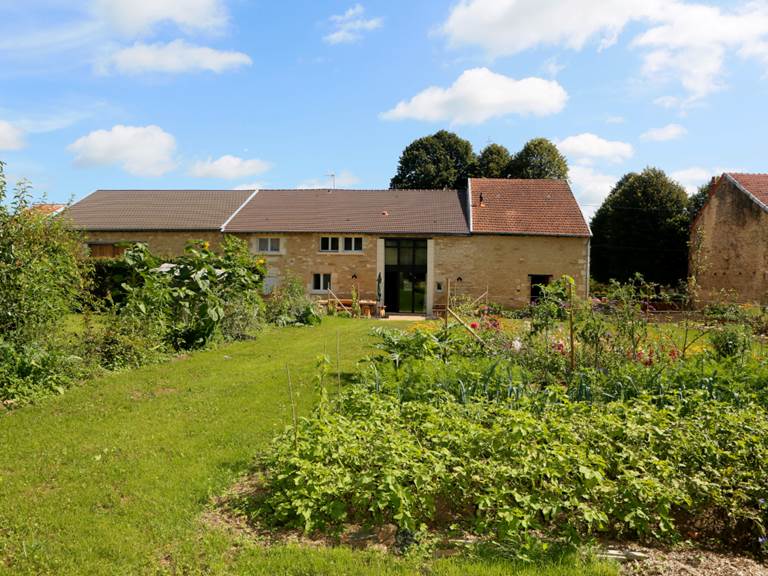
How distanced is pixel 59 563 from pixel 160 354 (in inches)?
284

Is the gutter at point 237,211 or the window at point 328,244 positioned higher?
the gutter at point 237,211

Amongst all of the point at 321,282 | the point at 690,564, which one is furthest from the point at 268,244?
the point at 690,564

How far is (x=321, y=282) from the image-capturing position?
25703mm

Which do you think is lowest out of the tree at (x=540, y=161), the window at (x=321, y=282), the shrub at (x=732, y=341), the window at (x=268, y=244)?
the shrub at (x=732, y=341)

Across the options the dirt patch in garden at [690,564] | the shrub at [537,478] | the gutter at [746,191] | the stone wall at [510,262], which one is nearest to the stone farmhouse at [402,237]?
the stone wall at [510,262]

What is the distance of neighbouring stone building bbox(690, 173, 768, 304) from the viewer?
22.8 meters

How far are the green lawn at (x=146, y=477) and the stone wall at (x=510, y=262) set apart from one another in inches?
643

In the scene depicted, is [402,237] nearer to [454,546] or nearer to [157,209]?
[157,209]

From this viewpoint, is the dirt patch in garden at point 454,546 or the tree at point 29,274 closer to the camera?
the dirt patch in garden at point 454,546

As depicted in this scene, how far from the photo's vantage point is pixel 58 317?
8.52 metres

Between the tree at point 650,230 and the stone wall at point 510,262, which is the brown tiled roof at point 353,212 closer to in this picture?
the stone wall at point 510,262

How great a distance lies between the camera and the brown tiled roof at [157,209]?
2622 centimetres

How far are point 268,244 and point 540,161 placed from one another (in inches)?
814

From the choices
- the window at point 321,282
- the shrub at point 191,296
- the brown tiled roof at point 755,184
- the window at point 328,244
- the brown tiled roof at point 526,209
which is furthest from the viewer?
the window at point 328,244
